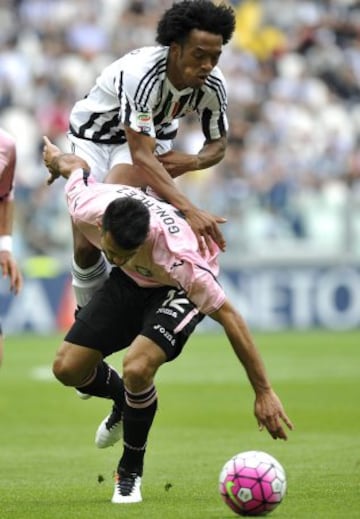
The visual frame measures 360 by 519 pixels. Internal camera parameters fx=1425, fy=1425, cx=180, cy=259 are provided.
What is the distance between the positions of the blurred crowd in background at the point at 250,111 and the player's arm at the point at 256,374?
12586 millimetres

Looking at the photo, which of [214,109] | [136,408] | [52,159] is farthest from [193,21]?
[136,408]

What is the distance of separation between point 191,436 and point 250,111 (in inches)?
514

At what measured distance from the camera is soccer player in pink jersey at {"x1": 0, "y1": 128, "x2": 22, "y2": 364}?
9.23 metres

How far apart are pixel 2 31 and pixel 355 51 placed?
254 inches

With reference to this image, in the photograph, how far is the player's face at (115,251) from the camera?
7.59 m

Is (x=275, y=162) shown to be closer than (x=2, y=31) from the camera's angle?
Yes

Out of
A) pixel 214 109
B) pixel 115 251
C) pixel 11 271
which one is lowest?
pixel 11 271

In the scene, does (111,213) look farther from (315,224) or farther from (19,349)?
(315,224)

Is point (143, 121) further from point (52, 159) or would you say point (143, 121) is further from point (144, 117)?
point (52, 159)

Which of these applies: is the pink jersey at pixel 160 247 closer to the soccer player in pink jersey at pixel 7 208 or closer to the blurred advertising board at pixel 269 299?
the soccer player in pink jersey at pixel 7 208

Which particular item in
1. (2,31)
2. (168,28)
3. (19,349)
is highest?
(168,28)

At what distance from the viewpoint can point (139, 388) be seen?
8047 mm


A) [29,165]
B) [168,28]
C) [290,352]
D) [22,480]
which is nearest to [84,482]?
[22,480]

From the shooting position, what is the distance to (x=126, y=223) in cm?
755
